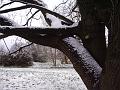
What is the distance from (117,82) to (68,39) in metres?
1.02

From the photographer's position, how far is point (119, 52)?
327 cm

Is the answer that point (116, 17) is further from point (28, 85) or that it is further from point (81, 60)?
point (28, 85)

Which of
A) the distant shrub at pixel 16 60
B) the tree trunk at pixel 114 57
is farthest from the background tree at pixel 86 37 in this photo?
the distant shrub at pixel 16 60

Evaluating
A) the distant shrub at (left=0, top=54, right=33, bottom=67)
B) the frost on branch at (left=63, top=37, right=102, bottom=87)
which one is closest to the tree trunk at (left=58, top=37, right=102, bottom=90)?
the frost on branch at (left=63, top=37, right=102, bottom=87)

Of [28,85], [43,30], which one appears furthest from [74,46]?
[28,85]

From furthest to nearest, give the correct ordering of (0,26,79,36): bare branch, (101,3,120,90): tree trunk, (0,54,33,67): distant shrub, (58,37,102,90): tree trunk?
1. (0,54,33,67): distant shrub
2. (0,26,79,36): bare branch
3. (58,37,102,90): tree trunk
4. (101,3,120,90): tree trunk

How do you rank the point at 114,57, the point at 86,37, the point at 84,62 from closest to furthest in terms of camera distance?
the point at 114,57 < the point at 84,62 < the point at 86,37

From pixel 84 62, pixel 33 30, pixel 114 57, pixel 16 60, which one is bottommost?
pixel 16 60

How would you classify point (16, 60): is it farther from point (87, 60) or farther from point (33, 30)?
point (87, 60)

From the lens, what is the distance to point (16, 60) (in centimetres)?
2803

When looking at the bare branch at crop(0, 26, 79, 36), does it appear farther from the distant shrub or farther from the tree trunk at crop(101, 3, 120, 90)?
the distant shrub

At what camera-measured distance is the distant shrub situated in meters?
27.5

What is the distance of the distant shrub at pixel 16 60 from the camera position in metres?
27.5

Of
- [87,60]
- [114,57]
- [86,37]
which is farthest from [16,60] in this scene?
[114,57]
